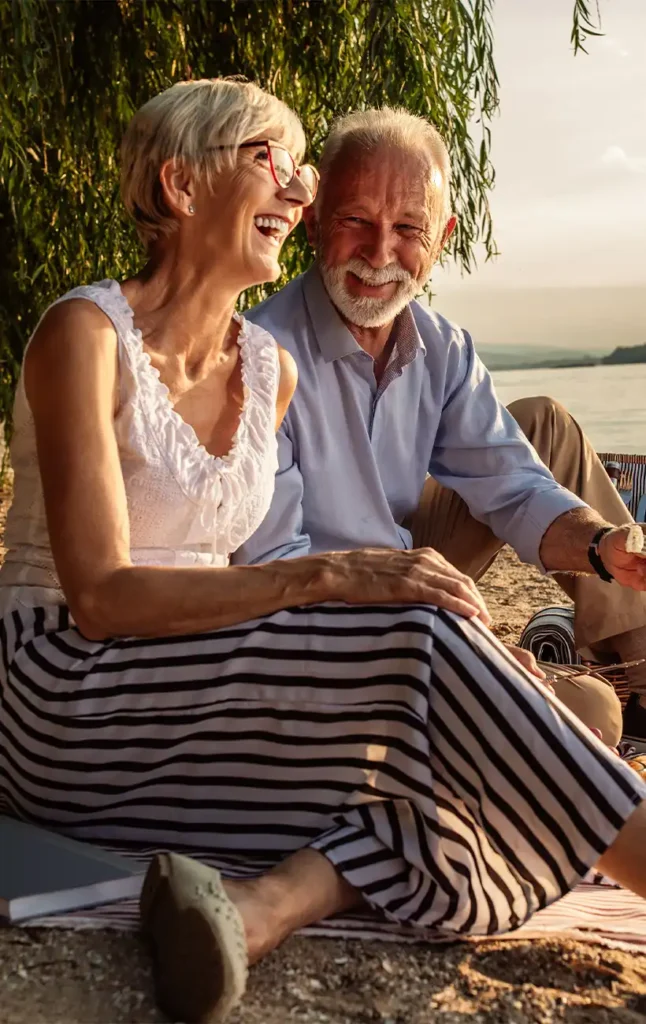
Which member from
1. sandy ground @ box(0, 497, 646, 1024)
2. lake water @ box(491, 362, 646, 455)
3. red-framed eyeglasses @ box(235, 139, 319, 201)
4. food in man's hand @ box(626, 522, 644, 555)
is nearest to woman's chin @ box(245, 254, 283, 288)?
red-framed eyeglasses @ box(235, 139, 319, 201)

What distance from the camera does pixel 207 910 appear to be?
1.66 metres

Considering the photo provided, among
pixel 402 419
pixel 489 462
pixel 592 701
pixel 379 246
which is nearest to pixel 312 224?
pixel 379 246

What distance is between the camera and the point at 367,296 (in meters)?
3.15

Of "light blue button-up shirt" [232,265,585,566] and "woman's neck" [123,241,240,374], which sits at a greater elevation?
"woman's neck" [123,241,240,374]

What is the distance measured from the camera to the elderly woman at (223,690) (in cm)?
188

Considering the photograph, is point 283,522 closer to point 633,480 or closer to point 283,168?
point 283,168

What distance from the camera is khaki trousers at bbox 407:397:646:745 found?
10.8 feet

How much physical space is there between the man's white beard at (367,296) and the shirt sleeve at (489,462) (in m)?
0.22

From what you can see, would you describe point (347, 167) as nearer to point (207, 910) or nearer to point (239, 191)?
point (239, 191)

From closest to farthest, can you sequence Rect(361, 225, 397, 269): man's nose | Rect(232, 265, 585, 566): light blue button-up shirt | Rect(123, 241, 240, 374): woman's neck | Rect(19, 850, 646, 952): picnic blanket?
Rect(19, 850, 646, 952): picnic blanket
Rect(123, 241, 240, 374): woman's neck
Rect(232, 265, 585, 566): light blue button-up shirt
Rect(361, 225, 397, 269): man's nose

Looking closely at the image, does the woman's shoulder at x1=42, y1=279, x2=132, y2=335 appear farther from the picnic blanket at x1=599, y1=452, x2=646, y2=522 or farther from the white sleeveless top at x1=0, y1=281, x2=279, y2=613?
the picnic blanket at x1=599, y1=452, x2=646, y2=522

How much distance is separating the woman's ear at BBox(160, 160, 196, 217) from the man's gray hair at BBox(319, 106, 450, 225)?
0.85 meters

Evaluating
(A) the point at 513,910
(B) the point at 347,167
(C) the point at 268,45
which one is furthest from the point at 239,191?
(C) the point at 268,45

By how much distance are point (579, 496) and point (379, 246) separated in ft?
2.59
